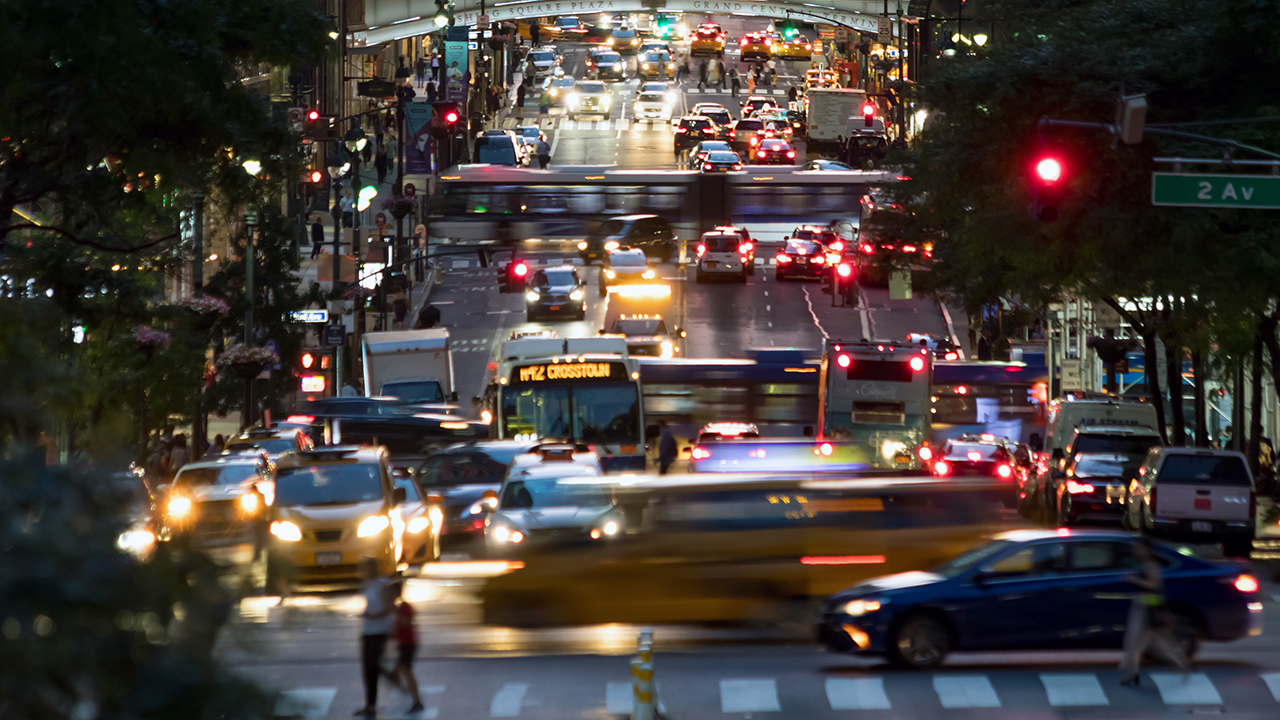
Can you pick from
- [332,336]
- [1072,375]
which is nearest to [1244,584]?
[332,336]

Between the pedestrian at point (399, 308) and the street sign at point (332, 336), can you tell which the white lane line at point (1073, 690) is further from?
the pedestrian at point (399, 308)

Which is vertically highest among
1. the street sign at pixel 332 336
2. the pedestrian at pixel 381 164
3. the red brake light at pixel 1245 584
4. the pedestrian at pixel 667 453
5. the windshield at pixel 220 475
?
the pedestrian at pixel 381 164

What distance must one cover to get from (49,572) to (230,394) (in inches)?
1629

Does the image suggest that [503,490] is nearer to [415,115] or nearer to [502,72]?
[415,115]

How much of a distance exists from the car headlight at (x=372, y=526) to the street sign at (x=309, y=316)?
22.3 meters

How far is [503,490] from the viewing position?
2291 cm

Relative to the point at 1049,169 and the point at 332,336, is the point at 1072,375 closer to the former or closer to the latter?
the point at 332,336

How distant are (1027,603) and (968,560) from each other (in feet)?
2.15

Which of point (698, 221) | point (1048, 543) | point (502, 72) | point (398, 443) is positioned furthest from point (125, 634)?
point (502, 72)

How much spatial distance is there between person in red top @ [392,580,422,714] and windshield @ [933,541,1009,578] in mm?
4983

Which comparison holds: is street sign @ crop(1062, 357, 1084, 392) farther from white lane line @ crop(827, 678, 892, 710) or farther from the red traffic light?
white lane line @ crop(827, 678, 892, 710)

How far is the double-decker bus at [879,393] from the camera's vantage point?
129 ft

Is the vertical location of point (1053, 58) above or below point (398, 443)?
above

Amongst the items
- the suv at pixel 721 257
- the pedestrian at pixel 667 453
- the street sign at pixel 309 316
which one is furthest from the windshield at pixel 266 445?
the suv at pixel 721 257
